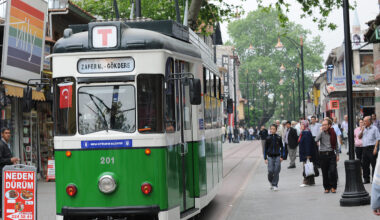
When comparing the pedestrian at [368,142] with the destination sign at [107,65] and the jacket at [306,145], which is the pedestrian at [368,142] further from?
the destination sign at [107,65]

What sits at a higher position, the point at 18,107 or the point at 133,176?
the point at 18,107

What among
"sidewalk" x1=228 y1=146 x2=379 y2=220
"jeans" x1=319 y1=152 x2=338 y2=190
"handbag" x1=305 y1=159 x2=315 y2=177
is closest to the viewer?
"sidewalk" x1=228 y1=146 x2=379 y2=220

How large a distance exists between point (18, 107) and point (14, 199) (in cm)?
1383

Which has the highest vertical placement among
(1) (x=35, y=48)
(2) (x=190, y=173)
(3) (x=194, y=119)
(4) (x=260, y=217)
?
(1) (x=35, y=48)

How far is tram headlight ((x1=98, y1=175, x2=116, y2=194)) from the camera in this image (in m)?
9.61

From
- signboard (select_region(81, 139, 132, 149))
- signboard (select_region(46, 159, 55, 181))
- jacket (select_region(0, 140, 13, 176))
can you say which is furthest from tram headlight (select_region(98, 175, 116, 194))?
signboard (select_region(46, 159, 55, 181))

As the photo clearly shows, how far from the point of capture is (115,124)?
9.76 m

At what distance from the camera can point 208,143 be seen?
13.4m

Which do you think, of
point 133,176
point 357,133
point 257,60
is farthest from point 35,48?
point 257,60

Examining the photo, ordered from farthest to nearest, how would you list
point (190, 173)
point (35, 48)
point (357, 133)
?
point (35, 48)
point (357, 133)
point (190, 173)

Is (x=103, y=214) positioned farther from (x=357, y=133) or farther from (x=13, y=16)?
(x=13, y=16)

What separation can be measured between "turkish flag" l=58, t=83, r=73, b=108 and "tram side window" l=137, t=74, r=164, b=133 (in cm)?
97

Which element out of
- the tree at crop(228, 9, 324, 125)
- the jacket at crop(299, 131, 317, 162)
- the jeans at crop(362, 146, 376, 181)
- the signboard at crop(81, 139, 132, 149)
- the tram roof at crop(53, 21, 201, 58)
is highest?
the tree at crop(228, 9, 324, 125)

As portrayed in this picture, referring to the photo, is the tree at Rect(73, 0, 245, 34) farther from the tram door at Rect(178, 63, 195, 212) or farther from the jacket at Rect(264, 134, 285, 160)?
the tram door at Rect(178, 63, 195, 212)
